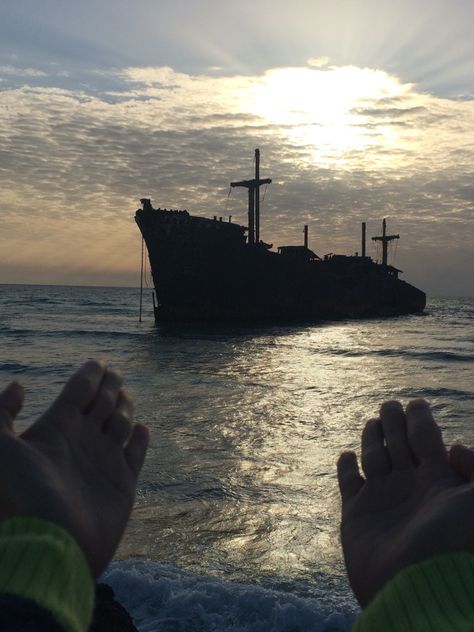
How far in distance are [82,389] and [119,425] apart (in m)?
0.20

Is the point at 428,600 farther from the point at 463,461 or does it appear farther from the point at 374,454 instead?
the point at 374,454

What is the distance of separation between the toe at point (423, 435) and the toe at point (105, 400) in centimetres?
112

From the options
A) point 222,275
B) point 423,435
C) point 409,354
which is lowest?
point 409,354

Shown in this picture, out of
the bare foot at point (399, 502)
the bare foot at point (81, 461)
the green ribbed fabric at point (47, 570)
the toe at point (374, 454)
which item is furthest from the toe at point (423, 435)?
the green ribbed fabric at point (47, 570)

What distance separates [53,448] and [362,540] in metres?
1.08

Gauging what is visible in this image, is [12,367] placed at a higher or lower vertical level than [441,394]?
lower

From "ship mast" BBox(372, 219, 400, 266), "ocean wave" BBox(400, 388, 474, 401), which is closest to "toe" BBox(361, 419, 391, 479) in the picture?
"ocean wave" BBox(400, 388, 474, 401)

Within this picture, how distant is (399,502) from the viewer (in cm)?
199

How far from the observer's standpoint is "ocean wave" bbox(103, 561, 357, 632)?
9.72 feet

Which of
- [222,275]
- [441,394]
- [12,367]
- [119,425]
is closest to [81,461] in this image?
[119,425]

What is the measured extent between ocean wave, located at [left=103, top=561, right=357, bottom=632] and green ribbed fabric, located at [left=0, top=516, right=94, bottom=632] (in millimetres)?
1557

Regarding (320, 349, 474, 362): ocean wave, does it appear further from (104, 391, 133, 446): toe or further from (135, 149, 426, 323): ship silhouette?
(104, 391, 133, 446): toe

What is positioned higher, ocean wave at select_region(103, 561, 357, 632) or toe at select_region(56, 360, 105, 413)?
toe at select_region(56, 360, 105, 413)

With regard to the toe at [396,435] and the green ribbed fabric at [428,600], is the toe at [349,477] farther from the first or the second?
the green ribbed fabric at [428,600]
